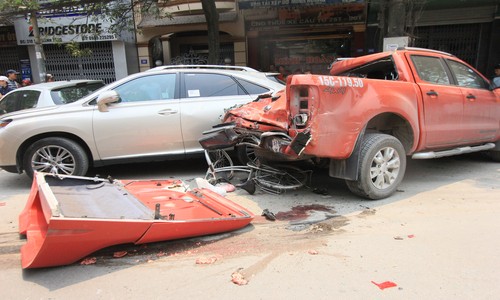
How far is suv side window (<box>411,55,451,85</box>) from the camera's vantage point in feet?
17.0

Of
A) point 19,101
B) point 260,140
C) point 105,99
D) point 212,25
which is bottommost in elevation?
point 260,140

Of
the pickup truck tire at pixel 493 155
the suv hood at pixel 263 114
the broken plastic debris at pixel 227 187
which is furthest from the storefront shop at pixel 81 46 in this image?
the pickup truck tire at pixel 493 155

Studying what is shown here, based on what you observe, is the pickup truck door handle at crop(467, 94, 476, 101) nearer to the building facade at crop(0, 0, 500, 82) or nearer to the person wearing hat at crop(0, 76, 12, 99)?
the building facade at crop(0, 0, 500, 82)

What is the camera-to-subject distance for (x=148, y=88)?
585cm

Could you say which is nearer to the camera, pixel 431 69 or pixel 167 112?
pixel 431 69

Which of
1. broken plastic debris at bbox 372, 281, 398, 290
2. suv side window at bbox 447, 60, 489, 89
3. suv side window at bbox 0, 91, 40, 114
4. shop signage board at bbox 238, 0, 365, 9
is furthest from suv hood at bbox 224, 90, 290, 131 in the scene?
shop signage board at bbox 238, 0, 365, 9

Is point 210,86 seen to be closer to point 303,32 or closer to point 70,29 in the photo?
point 303,32

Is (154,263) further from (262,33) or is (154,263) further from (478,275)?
(262,33)

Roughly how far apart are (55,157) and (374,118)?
4.46 meters

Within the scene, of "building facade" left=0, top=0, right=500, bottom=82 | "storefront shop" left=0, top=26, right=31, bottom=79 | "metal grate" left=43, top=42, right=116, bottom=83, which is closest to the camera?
"building facade" left=0, top=0, right=500, bottom=82

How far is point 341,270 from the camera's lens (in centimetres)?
309

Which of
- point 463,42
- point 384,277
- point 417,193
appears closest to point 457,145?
point 417,193

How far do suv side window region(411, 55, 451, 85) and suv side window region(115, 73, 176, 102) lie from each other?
352 centimetres

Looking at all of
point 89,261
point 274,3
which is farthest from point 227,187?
point 274,3
